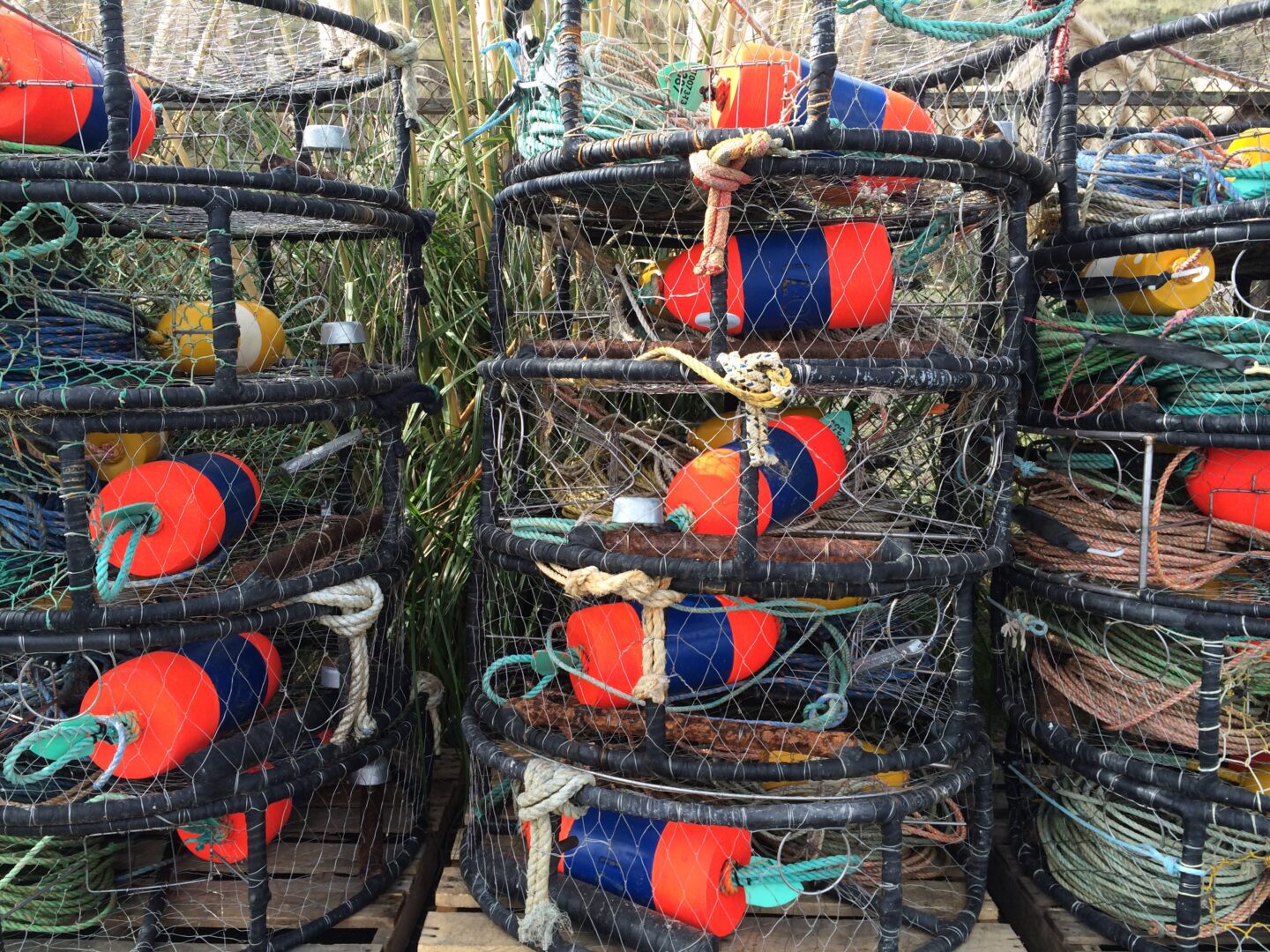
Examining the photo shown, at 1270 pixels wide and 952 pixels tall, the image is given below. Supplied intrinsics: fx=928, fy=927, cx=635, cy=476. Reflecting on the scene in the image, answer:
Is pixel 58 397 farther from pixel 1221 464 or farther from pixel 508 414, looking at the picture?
pixel 1221 464

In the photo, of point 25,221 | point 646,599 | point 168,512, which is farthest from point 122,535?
point 646,599

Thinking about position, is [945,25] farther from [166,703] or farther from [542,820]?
[166,703]

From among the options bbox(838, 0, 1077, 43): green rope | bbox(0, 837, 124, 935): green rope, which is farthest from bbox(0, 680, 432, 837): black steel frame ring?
bbox(838, 0, 1077, 43): green rope

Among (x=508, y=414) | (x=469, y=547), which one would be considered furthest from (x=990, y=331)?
(x=469, y=547)

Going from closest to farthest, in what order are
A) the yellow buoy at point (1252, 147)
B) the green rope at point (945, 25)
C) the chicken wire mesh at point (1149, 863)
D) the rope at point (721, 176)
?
1. the rope at point (721, 176)
2. the green rope at point (945, 25)
3. the chicken wire mesh at point (1149, 863)
4. the yellow buoy at point (1252, 147)

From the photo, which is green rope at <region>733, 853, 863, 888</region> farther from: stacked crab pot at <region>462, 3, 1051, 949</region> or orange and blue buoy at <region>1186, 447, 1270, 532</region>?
orange and blue buoy at <region>1186, 447, 1270, 532</region>

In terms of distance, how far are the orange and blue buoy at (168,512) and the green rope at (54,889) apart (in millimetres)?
607

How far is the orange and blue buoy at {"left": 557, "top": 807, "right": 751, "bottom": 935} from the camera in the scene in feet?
6.00

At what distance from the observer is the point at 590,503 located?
88.3 inches

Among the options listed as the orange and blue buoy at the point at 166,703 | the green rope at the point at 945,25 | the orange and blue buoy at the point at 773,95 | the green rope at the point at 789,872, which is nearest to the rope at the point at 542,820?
the green rope at the point at 789,872

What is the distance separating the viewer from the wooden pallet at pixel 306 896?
198 centimetres

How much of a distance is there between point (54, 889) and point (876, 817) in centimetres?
169

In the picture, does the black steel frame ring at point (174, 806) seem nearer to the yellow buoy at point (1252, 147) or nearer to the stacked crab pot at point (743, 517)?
the stacked crab pot at point (743, 517)

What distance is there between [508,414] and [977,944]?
71.1 inches
